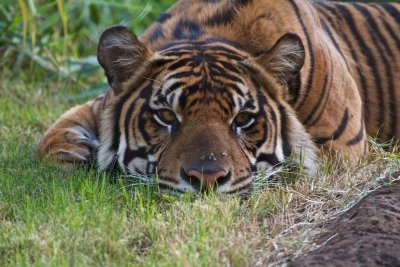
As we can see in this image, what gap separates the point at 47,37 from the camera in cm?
891

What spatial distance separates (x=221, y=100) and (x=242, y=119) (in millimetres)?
171

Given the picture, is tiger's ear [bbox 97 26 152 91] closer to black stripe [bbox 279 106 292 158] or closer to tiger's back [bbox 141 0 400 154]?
tiger's back [bbox 141 0 400 154]

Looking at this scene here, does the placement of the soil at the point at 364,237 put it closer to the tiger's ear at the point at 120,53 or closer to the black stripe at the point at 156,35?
the tiger's ear at the point at 120,53

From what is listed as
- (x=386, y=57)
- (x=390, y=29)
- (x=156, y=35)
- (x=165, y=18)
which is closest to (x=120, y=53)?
(x=156, y=35)

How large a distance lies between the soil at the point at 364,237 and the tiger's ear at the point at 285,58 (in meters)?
0.92

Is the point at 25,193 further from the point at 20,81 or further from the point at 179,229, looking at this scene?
the point at 20,81

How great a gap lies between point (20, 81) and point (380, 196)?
4.76m

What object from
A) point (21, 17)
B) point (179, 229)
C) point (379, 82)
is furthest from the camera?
point (21, 17)

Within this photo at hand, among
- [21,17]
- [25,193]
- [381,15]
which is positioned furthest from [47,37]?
[25,193]

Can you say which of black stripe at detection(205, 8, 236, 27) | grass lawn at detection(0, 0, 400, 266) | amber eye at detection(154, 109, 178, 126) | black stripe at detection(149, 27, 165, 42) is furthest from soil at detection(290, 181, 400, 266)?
black stripe at detection(149, 27, 165, 42)

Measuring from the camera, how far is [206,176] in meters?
4.51

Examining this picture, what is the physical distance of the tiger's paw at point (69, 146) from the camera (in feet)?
18.2

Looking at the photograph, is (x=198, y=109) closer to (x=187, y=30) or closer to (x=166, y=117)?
(x=166, y=117)

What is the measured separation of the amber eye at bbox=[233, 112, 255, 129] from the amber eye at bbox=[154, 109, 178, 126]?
328 millimetres
